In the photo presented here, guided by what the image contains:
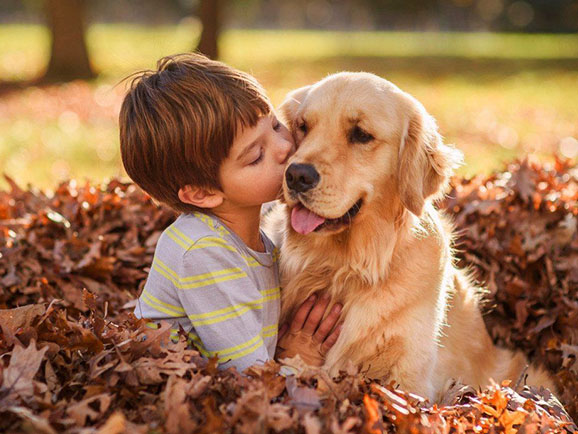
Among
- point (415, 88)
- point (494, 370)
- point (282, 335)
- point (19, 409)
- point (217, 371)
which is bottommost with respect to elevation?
point (415, 88)

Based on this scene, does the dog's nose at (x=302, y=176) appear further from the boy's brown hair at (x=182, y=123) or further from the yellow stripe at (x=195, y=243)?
the yellow stripe at (x=195, y=243)

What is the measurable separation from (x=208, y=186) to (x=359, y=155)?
A: 0.73 metres

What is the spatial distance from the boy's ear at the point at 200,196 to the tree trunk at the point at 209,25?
1491 centimetres

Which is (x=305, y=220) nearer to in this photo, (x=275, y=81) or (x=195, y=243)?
(x=195, y=243)

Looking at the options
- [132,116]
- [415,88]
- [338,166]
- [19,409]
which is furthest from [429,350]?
[415,88]

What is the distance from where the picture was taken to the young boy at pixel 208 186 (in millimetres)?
2855

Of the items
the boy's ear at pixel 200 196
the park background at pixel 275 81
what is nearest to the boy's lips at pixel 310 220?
the boy's ear at pixel 200 196

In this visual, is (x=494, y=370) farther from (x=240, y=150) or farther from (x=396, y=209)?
(x=240, y=150)

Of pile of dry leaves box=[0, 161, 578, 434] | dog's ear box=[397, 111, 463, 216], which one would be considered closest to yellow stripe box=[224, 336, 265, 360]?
pile of dry leaves box=[0, 161, 578, 434]

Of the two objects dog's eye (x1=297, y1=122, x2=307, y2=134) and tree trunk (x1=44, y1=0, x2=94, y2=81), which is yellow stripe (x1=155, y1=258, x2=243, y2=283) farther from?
tree trunk (x1=44, y1=0, x2=94, y2=81)

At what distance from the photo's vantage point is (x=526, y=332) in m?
4.14

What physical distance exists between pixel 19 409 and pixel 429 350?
198cm

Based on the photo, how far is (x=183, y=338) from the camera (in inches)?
105

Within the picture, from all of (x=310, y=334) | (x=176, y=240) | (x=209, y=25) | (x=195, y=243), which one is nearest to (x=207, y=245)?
(x=195, y=243)
